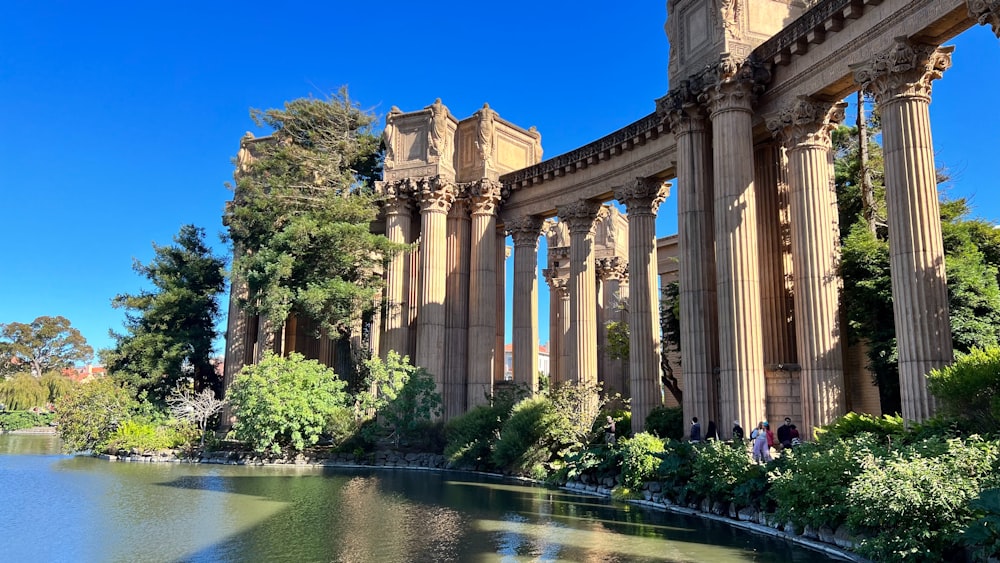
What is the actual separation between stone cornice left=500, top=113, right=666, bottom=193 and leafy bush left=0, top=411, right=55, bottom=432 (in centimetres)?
5565

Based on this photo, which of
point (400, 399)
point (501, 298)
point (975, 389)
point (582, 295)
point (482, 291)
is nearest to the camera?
point (975, 389)

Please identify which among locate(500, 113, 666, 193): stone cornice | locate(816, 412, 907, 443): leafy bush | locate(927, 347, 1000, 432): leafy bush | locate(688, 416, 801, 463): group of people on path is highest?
locate(500, 113, 666, 193): stone cornice

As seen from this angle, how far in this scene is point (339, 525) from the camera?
12.8 meters

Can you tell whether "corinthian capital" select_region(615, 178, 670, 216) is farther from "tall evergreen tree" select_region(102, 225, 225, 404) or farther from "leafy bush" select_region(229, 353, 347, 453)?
"tall evergreen tree" select_region(102, 225, 225, 404)

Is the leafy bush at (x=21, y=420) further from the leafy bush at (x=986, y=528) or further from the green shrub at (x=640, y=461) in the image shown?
the leafy bush at (x=986, y=528)

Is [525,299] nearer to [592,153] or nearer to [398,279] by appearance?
[398,279]

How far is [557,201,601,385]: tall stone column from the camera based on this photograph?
28.0 m

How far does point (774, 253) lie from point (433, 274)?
14.8m

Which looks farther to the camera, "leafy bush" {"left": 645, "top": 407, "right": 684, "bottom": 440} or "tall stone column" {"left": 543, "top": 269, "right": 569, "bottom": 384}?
"tall stone column" {"left": 543, "top": 269, "right": 569, "bottom": 384}

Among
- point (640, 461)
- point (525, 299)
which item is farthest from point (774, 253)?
point (525, 299)

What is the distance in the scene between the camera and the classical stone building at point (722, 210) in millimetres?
15094

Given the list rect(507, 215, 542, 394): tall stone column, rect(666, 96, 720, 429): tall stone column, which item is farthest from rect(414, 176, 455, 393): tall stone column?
rect(666, 96, 720, 429): tall stone column

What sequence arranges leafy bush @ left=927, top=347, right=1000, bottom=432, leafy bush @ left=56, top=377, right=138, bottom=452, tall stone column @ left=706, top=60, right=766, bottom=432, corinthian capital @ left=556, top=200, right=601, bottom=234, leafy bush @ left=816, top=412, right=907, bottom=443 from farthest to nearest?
leafy bush @ left=56, top=377, right=138, bottom=452
corinthian capital @ left=556, top=200, right=601, bottom=234
tall stone column @ left=706, top=60, right=766, bottom=432
leafy bush @ left=816, top=412, right=907, bottom=443
leafy bush @ left=927, top=347, right=1000, bottom=432

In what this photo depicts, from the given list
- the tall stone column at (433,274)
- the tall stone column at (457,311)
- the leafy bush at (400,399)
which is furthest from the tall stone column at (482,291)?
the leafy bush at (400,399)
